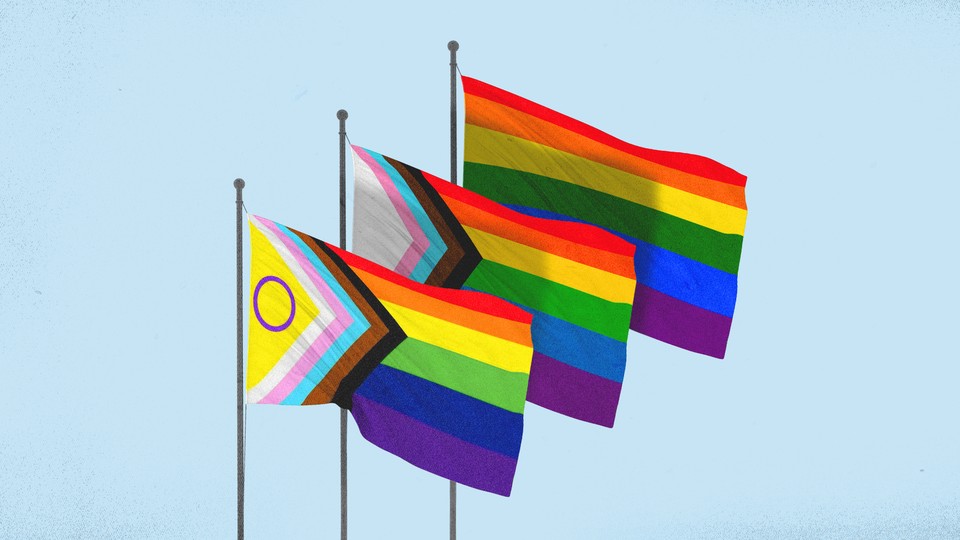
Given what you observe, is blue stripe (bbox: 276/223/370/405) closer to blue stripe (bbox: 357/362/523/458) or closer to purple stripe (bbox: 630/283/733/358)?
blue stripe (bbox: 357/362/523/458)

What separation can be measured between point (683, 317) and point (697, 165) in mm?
1332

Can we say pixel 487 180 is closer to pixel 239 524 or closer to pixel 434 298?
pixel 434 298

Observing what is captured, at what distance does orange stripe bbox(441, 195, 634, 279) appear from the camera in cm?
1855

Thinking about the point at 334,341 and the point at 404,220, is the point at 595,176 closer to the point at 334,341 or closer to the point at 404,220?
the point at 404,220

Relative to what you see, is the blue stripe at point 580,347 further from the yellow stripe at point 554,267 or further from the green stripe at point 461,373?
the green stripe at point 461,373

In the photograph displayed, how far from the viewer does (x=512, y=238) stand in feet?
61.3

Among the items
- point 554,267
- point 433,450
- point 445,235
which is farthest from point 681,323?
point 433,450

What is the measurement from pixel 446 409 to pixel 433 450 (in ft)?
1.12

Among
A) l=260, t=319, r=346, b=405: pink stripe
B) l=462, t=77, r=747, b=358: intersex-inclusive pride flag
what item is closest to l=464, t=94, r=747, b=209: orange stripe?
l=462, t=77, r=747, b=358: intersex-inclusive pride flag

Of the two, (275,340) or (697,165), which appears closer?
(275,340)

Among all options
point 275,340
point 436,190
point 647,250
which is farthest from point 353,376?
point 647,250

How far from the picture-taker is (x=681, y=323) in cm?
1955

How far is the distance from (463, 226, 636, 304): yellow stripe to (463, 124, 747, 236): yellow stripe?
87cm

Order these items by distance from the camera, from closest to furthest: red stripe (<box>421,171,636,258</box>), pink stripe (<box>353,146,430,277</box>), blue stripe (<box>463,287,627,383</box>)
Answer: pink stripe (<box>353,146,430,277</box>) → red stripe (<box>421,171,636,258</box>) → blue stripe (<box>463,287,627,383</box>)
